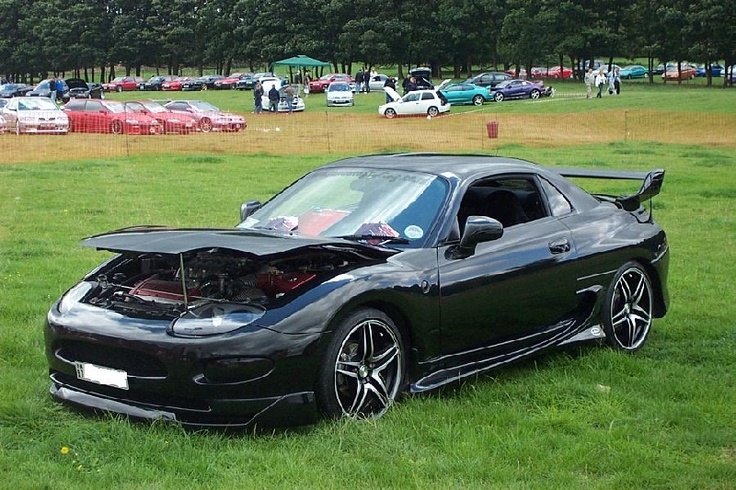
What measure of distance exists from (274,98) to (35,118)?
15693 mm

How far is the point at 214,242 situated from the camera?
4855 millimetres

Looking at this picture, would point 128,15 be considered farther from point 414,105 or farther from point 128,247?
point 128,247

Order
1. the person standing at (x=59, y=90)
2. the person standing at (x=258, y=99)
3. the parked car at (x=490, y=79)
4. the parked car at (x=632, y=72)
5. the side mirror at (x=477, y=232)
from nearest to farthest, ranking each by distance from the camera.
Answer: the side mirror at (x=477, y=232) < the person standing at (x=258, y=99) < the parked car at (x=490, y=79) < the person standing at (x=59, y=90) < the parked car at (x=632, y=72)

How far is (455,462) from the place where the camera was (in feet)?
14.2

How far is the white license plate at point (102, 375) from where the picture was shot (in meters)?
4.76

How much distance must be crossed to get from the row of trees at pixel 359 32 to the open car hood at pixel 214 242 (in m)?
62.2

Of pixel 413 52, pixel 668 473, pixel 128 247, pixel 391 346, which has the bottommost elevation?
pixel 668 473

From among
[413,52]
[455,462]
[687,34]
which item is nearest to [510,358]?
[455,462]

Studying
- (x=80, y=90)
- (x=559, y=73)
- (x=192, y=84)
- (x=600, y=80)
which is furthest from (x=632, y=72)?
(x=80, y=90)

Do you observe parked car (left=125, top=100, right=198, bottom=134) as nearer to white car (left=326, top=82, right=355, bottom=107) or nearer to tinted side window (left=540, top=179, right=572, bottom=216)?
white car (left=326, top=82, right=355, bottom=107)

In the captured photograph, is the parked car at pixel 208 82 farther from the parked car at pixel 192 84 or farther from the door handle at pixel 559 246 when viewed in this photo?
the door handle at pixel 559 246

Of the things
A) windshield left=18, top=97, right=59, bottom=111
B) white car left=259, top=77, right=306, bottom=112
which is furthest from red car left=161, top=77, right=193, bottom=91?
windshield left=18, top=97, right=59, bottom=111

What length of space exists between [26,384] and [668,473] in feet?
11.8

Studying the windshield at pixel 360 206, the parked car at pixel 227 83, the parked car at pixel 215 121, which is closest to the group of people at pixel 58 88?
the parked car at pixel 227 83
